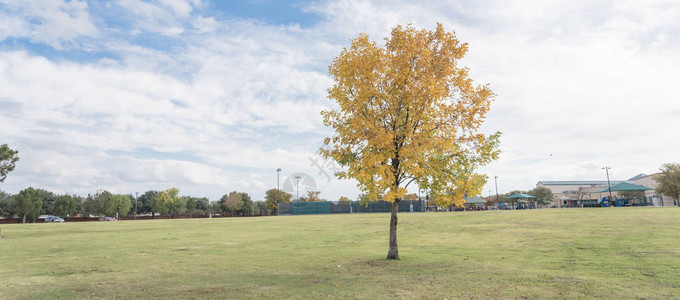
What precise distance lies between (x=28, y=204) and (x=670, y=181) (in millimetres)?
122395

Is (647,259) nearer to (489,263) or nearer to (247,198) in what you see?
(489,263)

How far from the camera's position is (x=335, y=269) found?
1226cm

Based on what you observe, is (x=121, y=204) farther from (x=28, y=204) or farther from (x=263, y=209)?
(x=263, y=209)

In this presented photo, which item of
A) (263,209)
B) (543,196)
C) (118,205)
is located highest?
(118,205)

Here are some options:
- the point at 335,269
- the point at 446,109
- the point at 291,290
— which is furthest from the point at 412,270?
the point at 446,109

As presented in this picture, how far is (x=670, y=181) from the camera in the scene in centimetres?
6444

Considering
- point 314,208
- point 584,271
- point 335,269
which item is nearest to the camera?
point 584,271

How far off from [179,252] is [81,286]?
7.09m

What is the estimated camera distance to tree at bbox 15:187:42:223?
270 feet

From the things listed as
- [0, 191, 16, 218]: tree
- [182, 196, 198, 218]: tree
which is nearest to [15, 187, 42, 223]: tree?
[0, 191, 16, 218]: tree

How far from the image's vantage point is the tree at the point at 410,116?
12602mm

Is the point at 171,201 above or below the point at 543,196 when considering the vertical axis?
above

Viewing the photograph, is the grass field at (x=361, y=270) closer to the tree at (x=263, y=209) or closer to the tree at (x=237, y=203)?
the tree at (x=237, y=203)

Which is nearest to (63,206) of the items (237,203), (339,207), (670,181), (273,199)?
(237,203)
